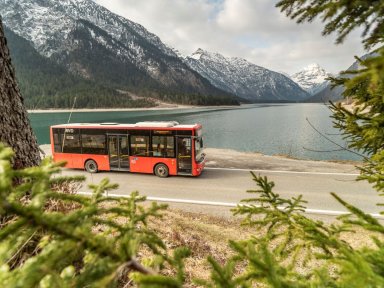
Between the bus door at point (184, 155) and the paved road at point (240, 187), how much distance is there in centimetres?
46

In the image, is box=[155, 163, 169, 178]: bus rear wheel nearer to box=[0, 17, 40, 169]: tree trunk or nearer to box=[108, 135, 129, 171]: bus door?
box=[108, 135, 129, 171]: bus door

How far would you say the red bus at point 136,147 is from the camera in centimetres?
1368

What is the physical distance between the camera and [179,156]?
13945 mm

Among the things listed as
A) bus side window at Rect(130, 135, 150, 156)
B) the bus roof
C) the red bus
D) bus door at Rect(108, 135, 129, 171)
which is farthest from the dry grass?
bus door at Rect(108, 135, 129, 171)

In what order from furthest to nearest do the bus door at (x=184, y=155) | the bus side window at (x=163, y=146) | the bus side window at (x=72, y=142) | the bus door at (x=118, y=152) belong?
the bus side window at (x=72, y=142) → the bus door at (x=118, y=152) → the bus side window at (x=163, y=146) → the bus door at (x=184, y=155)

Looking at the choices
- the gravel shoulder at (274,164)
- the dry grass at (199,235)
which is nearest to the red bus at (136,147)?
the gravel shoulder at (274,164)

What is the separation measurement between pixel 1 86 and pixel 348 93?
16.1 feet

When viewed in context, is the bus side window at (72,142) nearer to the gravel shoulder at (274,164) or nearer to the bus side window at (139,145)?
the bus side window at (139,145)

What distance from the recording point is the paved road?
35.4 feet

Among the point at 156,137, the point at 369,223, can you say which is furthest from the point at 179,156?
the point at 369,223

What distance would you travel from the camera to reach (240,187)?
12.2m

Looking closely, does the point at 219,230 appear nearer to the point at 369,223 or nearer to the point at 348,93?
the point at 348,93

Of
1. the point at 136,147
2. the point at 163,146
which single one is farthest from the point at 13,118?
the point at 136,147

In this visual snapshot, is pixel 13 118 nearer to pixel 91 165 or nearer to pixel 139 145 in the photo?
pixel 139 145
